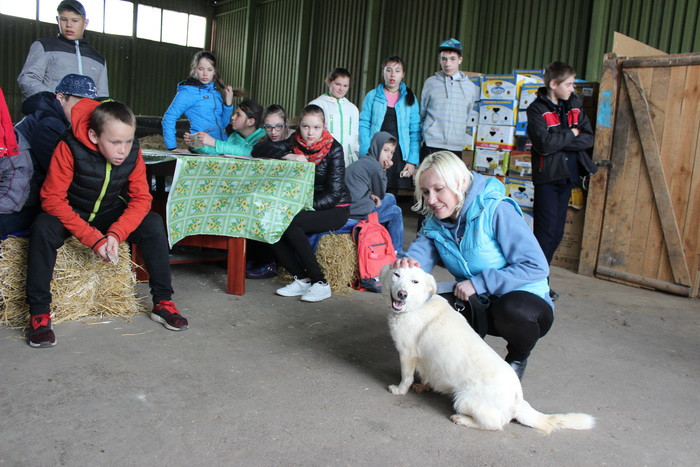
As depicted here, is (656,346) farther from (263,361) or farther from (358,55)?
(358,55)

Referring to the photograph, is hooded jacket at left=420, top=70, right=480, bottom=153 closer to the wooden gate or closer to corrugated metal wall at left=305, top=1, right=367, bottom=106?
the wooden gate

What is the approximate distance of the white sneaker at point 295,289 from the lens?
388 cm

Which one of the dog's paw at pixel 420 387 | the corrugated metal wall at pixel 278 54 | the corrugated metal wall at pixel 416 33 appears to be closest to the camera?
the dog's paw at pixel 420 387

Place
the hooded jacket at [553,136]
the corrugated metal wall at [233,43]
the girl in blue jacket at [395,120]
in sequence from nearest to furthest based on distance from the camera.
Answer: the hooded jacket at [553,136]
the girl in blue jacket at [395,120]
the corrugated metal wall at [233,43]

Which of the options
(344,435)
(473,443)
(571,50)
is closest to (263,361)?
(344,435)

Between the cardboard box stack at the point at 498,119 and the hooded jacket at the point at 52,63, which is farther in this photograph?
the cardboard box stack at the point at 498,119

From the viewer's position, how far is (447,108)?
532cm

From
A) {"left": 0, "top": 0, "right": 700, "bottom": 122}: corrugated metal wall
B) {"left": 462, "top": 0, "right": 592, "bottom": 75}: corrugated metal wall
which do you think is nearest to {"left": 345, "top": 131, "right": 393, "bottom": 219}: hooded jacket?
{"left": 0, "top": 0, "right": 700, "bottom": 122}: corrugated metal wall

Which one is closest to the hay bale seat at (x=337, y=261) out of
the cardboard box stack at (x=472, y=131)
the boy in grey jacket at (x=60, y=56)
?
the boy in grey jacket at (x=60, y=56)

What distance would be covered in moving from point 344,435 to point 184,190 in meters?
2.08

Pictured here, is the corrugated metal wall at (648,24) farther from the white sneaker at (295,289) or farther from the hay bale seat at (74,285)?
the hay bale seat at (74,285)

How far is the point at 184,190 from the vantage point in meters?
3.64

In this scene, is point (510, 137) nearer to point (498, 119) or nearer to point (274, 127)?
point (498, 119)

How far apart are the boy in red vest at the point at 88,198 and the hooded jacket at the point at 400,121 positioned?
2.67m
